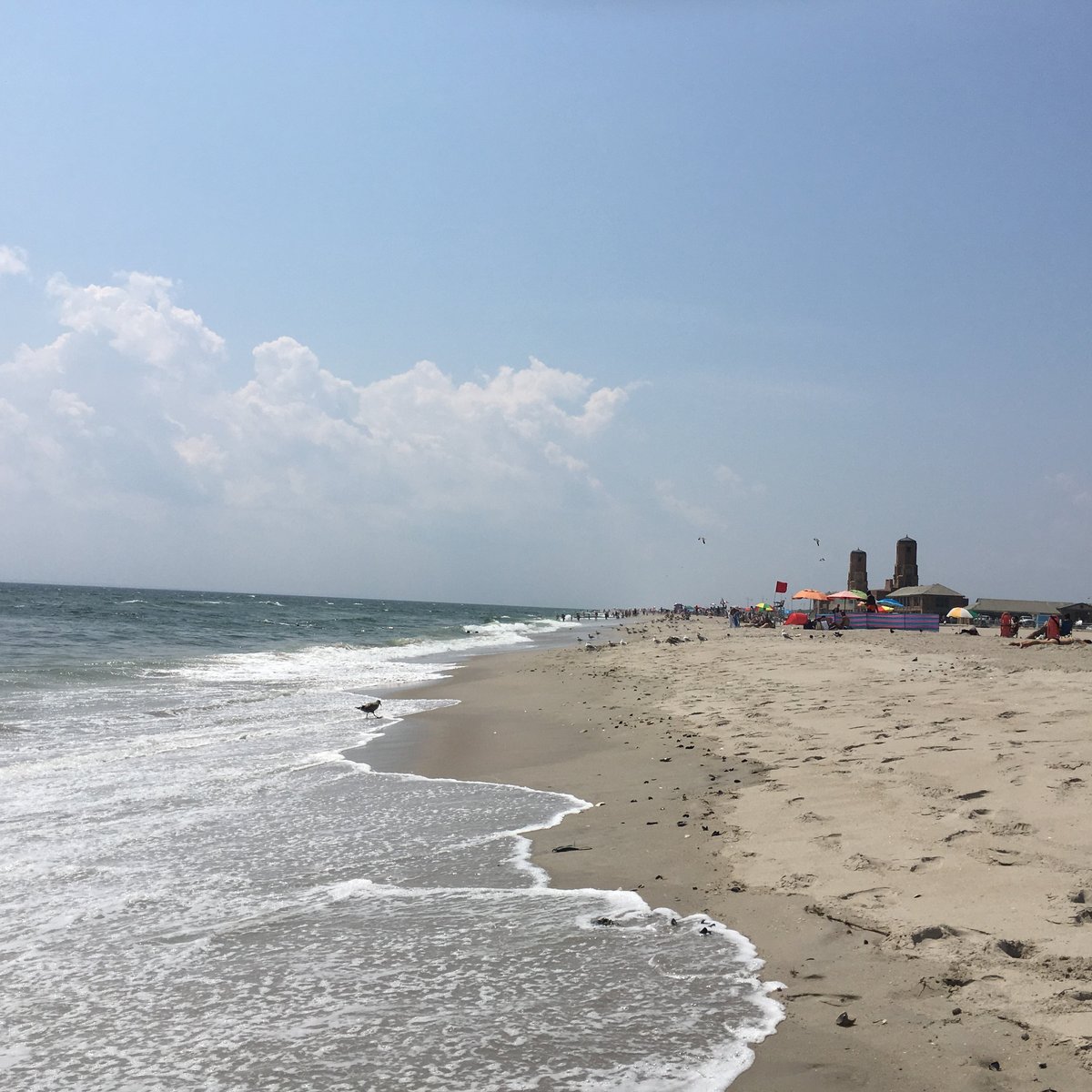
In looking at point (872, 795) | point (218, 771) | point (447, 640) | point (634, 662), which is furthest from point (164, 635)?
point (872, 795)

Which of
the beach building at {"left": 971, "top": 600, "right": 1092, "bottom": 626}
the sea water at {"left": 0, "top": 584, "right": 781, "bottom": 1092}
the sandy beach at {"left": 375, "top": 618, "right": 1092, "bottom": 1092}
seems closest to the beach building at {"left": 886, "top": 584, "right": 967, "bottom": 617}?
the beach building at {"left": 971, "top": 600, "right": 1092, "bottom": 626}

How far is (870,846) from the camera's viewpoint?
5.74 meters

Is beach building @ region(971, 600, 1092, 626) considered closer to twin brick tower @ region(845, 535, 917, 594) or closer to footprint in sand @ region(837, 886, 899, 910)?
twin brick tower @ region(845, 535, 917, 594)

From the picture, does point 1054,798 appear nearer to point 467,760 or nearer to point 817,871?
point 817,871

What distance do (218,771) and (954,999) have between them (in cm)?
842

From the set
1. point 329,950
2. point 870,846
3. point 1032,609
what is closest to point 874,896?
point 870,846

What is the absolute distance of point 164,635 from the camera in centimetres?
4141

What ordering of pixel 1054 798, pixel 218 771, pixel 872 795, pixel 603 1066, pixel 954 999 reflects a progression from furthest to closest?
pixel 218 771 < pixel 872 795 < pixel 1054 798 < pixel 954 999 < pixel 603 1066

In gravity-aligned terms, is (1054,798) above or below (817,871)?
above

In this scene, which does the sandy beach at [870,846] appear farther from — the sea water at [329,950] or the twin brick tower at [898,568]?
the twin brick tower at [898,568]

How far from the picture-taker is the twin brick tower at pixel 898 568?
7700 centimetres

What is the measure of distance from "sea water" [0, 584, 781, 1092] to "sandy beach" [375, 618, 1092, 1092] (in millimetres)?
359

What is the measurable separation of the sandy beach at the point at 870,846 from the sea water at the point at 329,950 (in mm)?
359

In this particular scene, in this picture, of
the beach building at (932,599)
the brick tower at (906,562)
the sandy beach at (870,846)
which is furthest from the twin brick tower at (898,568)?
the sandy beach at (870,846)
